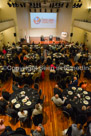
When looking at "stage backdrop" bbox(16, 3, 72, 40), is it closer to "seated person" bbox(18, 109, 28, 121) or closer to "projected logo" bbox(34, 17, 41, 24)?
"projected logo" bbox(34, 17, 41, 24)

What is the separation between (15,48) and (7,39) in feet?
16.8

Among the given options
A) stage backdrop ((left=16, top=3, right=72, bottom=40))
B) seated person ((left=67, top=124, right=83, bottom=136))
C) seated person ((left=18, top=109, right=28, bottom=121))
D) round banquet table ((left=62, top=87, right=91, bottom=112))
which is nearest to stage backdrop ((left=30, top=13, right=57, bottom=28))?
stage backdrop ((left=16, top=3, right=72, bottom=40))

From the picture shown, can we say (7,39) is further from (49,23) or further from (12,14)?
(49,23)

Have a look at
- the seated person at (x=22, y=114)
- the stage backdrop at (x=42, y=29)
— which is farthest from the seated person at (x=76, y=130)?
the stage backdrop at (x=42, y=29)

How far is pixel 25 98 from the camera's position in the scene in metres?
4.86

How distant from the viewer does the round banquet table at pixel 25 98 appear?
4527mm

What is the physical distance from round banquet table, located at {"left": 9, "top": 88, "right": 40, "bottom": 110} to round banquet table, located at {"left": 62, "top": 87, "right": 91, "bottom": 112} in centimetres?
142

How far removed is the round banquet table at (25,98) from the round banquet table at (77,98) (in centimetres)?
142

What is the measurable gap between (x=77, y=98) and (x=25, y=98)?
2.39m

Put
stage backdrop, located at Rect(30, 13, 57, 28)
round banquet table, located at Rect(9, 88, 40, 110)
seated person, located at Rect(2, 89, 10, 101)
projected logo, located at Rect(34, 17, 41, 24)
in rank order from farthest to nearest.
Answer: projected logo, located at Rect(34, 17, 41, 24)
stage backdrop, located at Rect(30, 13, 57, 28)
seated person, located at Rect(2, 89, 10, 101)
round banquet table, located at Rect(9, 88, 40, 110)

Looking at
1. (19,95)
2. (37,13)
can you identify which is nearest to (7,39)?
(37,13)

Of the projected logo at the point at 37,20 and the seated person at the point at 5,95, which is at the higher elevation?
the projected logo at the point at 37,20

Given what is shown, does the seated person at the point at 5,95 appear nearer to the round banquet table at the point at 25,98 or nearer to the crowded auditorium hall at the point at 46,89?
the crowded auditorium hall at the point at 46,89

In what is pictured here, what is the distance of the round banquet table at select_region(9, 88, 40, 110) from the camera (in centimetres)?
453
